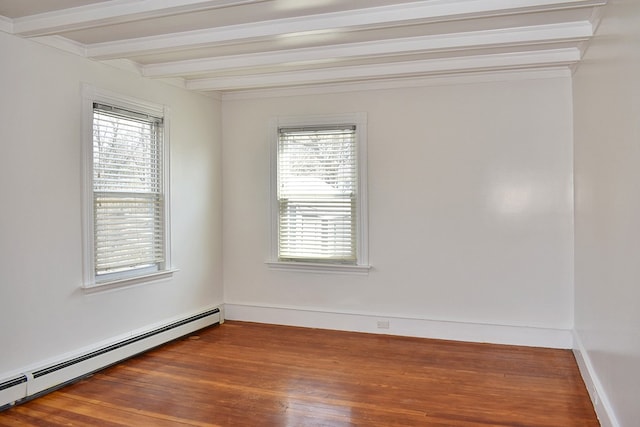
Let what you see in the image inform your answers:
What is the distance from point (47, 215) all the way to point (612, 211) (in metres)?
3.76

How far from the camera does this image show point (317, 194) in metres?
5.31

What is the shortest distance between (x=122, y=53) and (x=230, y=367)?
106 inches

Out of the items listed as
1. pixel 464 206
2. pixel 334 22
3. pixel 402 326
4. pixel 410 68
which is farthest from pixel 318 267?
pixel 334 22

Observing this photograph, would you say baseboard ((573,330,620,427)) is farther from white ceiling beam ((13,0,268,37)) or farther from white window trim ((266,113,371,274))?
white ceiling beam ((13,0,268,37))

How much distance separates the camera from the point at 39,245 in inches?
140

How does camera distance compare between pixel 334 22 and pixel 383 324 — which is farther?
pixel 383 324

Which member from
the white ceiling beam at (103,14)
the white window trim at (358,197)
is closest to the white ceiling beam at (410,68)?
the white window trim at (358,197)

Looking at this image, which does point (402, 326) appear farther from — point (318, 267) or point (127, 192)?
point (127, 192)

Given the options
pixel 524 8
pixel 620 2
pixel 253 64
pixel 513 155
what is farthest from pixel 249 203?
pixel 620 2

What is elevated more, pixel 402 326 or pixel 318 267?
pixel 318 267

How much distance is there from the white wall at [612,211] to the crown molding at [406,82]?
0.63 m

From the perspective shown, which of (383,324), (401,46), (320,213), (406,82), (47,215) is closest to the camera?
(47,215)

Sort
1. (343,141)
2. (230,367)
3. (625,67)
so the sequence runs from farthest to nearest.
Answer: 1. (343,141)
2. (230,367)
3. (625,67)

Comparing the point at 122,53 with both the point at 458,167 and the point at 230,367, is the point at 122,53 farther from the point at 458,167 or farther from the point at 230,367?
the point at 458,167
